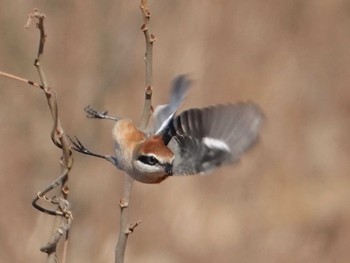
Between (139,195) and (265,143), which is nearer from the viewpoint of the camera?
(139,195)

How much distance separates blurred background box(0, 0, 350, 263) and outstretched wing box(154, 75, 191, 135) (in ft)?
9.81

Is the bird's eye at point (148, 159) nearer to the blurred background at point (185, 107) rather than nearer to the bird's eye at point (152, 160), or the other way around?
the bird's eye at point (152, 160)

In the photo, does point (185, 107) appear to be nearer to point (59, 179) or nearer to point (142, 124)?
point (142, 124)

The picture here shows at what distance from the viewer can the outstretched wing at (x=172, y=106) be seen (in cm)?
206

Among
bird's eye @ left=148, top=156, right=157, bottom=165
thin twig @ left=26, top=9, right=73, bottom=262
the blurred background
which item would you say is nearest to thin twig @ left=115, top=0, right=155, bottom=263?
thin twig @ left=26, top=9, right=73, bottom=262

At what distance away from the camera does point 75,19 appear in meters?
6.03

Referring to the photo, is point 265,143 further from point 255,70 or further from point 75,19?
point 75,19

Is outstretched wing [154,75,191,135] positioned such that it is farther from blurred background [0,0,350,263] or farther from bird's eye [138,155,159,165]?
blurred background [0,0,350,263]

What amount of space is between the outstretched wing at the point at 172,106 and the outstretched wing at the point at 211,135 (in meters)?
0.05

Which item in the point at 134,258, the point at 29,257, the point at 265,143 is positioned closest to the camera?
the point at 29,257

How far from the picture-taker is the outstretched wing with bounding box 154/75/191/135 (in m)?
2.06

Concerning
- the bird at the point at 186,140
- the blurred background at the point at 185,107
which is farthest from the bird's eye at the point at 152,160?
the blurred background at the point at 185,107

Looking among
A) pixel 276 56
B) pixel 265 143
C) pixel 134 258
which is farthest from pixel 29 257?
pixel 276 56

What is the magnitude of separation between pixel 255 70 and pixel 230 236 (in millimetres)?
1243
